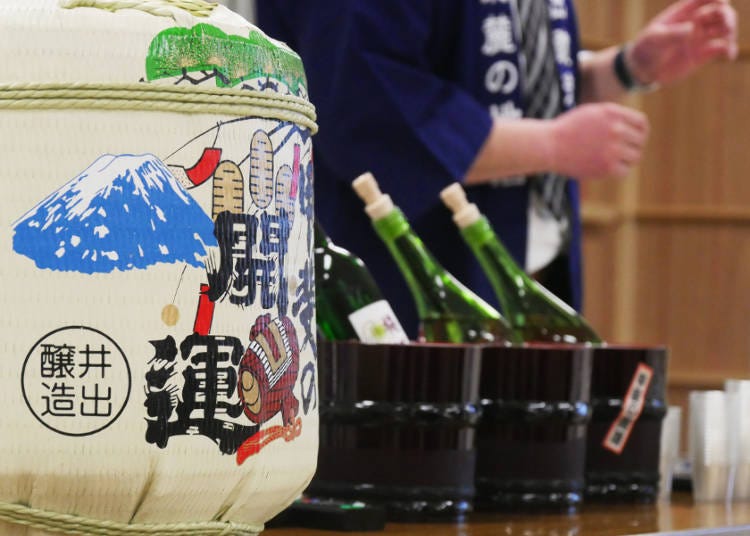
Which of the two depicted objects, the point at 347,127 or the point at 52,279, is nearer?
the point at 52,279

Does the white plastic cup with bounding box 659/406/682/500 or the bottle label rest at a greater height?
the bottle label

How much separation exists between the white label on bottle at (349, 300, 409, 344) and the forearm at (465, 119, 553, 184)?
0.64 metres

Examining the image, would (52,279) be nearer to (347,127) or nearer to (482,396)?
(482,396)

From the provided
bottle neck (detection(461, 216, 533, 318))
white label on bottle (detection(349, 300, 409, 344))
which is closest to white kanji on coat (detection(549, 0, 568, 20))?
bottle neck (detection(461, 216, 533, 318))

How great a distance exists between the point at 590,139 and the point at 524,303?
0.56 metres

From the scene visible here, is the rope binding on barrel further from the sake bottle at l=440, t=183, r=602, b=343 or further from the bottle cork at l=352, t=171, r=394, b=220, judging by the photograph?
the sake bottle at l=440, t=183, r=602, b=343

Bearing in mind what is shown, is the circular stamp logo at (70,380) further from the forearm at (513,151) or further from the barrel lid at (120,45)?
the forearm at (513,151)

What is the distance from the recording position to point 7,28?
0.51 metres

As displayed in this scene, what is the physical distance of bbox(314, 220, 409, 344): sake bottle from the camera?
0.82 m

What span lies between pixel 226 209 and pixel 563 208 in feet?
3.81

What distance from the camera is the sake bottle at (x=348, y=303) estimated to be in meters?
0.82

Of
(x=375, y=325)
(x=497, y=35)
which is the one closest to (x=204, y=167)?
(x=375, y=325)

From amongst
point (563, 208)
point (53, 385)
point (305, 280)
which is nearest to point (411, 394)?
point (305, 280)

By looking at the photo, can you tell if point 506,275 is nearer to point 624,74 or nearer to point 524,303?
point 524,303
